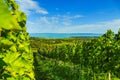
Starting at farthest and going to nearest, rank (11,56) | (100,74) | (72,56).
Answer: (72,56) → (100,74) → (11,56)

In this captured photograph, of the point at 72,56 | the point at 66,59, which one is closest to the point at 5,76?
the point at 72,56

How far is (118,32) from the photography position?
33375mm

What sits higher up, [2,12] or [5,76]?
[2,12]

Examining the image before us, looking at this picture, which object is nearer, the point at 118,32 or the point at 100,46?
the point at 118,32

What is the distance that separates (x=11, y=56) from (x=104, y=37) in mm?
31669

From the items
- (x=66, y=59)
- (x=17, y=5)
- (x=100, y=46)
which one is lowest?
(x=66, y=59)

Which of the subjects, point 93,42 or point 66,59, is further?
point 66,59

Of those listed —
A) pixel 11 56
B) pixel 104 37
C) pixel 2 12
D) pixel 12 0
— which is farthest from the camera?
pixel 104 37

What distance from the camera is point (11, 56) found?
5.16 metres

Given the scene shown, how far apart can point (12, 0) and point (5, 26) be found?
31.2 feet

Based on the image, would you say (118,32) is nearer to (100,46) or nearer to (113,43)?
(113,43)

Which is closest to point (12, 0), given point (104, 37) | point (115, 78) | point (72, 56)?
point (104, 37)

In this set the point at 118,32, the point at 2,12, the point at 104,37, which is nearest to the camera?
the point at 2,12

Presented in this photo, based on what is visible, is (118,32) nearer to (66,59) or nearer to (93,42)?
(93,42)
